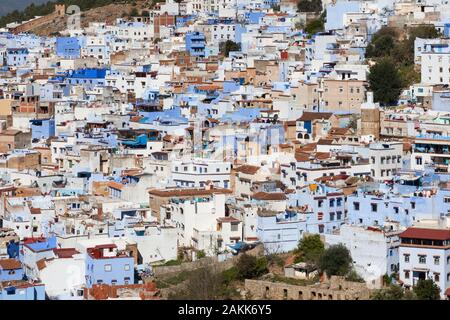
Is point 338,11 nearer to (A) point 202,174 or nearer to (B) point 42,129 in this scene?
(B) point 42,129

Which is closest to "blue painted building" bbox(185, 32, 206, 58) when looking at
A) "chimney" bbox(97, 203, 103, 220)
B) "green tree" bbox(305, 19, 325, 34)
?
"green tree" bbox(305, 19, 325, 34)

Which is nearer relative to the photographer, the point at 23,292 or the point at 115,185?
the point at 23,292

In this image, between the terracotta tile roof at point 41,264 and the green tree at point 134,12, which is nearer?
the terracotta tile roof at point 41,264

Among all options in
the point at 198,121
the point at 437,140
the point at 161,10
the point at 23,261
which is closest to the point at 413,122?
the point at 437,140

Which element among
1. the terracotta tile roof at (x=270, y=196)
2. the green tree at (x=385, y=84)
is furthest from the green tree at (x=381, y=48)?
the terracotta tile roof at (x=270, y=196)

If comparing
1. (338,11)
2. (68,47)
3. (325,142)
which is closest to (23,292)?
(325,142)

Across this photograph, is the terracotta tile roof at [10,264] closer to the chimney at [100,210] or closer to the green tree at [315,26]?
the chimney at [100,210]

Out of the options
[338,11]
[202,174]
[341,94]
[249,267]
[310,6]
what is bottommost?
[249,267]
